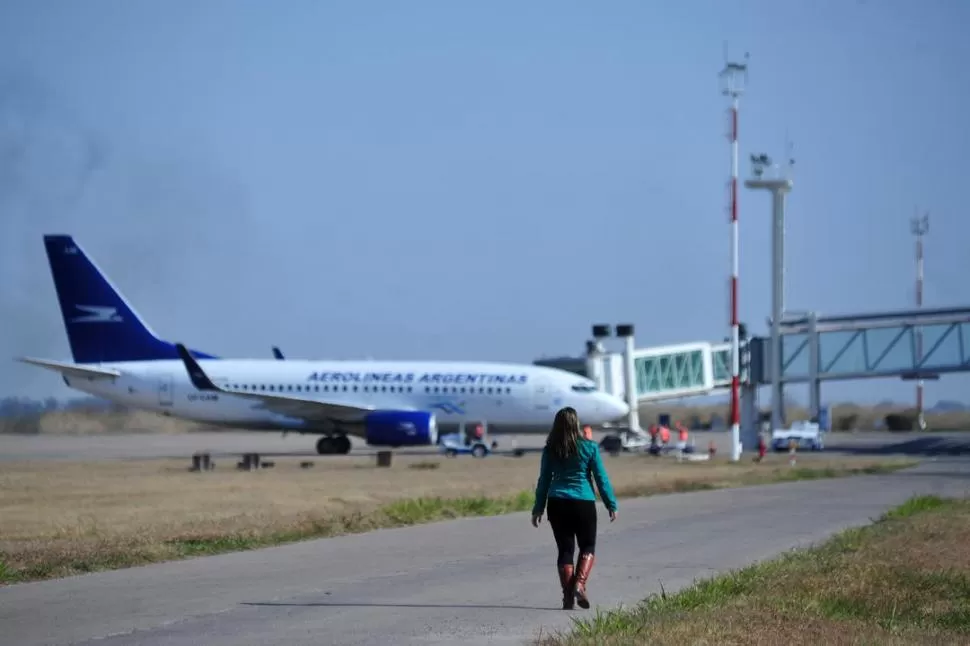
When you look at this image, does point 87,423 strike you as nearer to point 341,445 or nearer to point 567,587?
point 341,445

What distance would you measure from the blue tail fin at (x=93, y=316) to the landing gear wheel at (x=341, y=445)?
657 centimetres

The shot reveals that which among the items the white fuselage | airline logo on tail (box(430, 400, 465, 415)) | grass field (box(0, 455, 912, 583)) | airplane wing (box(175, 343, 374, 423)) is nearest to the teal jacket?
grass field (box(0, 455, 912, 583))

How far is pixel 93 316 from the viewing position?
47219 mm

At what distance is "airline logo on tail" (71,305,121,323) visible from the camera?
4706 cm

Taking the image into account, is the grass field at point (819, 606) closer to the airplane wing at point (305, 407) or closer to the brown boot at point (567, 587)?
the brown boot at point (567, 587)

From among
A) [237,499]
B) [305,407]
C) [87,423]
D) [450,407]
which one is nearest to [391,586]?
[237,499]

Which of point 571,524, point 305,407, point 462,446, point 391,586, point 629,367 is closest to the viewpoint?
point 571,524

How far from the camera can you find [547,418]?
47.6 meters

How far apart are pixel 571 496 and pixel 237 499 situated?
45.8 ft

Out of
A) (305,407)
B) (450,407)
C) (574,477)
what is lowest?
(574,477)

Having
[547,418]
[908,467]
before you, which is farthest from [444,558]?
[547,418]

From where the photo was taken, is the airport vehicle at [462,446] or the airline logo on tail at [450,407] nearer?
the airport vehicle at [462,446]

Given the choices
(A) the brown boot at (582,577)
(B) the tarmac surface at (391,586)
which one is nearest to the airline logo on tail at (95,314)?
(B) the tarmac surface at (391,586)

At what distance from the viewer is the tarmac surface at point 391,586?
9.39m
